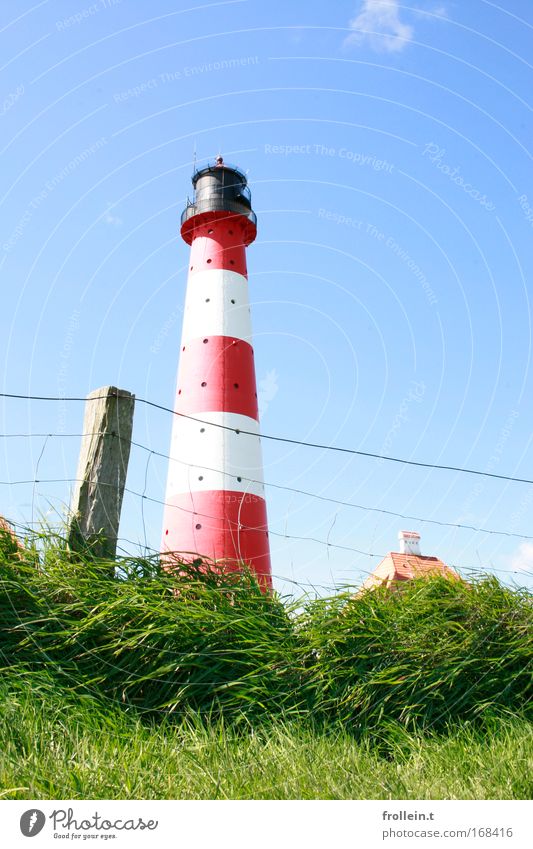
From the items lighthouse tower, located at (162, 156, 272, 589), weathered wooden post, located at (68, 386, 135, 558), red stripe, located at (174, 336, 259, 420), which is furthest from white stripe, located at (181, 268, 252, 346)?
weathered wooden post, located at (68, 386, 135, 558)

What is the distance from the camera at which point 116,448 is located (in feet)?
20.0

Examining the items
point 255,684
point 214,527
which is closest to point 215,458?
point 214,527

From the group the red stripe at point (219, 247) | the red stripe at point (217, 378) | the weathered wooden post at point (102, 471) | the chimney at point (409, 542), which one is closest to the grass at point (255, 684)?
the weathered wooden post at point (102, 471)

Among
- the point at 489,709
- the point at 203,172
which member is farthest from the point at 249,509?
the point at 203,172

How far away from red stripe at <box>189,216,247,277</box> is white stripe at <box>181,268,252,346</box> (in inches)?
9.6

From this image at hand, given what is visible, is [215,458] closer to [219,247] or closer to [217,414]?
[217,414]

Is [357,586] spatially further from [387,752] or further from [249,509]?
[249,509]

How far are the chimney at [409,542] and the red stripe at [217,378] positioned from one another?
32.9 feet

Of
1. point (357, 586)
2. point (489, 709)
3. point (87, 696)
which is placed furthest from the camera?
point (357, 586)

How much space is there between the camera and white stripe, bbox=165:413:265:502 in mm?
12734

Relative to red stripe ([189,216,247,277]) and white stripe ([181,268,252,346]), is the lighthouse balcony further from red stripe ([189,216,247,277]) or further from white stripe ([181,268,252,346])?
white stripe ([181,268,252,346])

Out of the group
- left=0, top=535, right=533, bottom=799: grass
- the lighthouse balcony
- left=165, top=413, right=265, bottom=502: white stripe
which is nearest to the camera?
left=0, top=535, right=533, bottom=799: grass

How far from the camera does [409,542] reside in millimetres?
22172

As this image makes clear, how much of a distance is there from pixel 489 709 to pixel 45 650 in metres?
3.58
